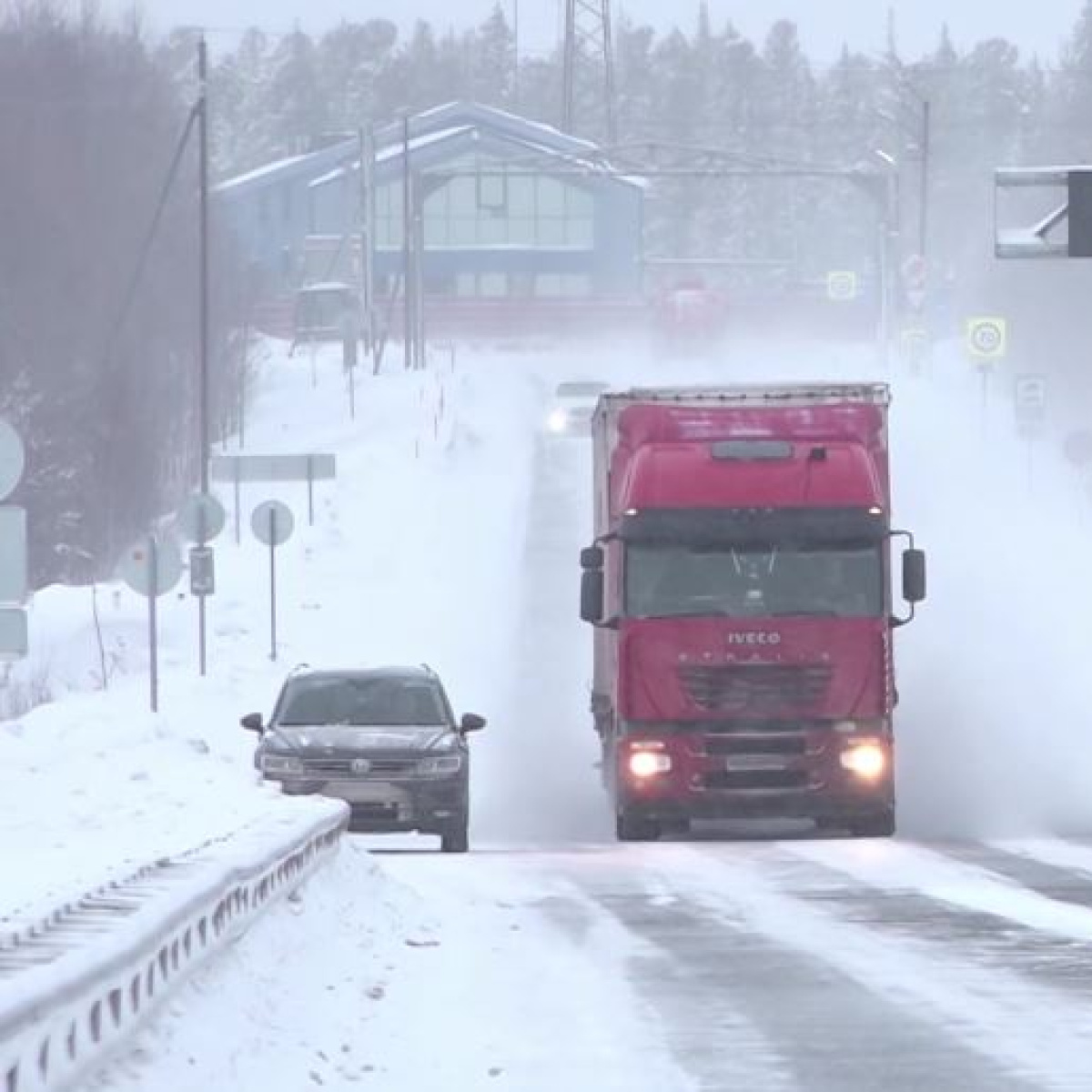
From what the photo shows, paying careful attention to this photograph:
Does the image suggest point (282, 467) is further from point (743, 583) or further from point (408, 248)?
point (408, 248)

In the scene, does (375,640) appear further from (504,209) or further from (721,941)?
(504,209)

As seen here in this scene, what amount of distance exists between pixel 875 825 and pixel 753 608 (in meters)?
2.09

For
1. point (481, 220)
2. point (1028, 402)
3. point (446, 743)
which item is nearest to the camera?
point (446, 743)

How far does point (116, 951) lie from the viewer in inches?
377

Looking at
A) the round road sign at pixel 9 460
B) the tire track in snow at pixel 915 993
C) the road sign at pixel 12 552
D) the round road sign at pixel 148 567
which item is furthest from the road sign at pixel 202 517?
the tire track in snow at pixel 915 993

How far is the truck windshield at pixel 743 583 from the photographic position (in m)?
24.6

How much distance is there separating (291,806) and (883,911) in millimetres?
3945

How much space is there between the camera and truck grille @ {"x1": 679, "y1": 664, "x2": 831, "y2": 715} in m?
24.7

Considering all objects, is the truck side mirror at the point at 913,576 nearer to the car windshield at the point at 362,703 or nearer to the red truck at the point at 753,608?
the red truck at the point at 753,608

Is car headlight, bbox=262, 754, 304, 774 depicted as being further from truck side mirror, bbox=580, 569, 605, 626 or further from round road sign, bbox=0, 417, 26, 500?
round road sign, bbox=0, 417, 26, 500

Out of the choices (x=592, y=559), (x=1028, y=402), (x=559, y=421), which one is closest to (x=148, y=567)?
(x=592, y=559)

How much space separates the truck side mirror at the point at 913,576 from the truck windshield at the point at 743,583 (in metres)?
0.25

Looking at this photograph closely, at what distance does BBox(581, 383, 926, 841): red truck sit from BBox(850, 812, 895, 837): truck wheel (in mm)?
42

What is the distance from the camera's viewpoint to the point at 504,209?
14188cm
